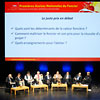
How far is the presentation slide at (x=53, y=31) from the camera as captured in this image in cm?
1002

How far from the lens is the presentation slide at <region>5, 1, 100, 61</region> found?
32.9 feet

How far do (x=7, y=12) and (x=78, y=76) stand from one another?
4.44m

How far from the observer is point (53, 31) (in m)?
10.1

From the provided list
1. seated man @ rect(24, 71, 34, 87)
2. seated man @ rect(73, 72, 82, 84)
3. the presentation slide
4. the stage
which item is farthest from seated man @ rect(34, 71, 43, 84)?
seated man @ rect(73, 72, 82, 84)

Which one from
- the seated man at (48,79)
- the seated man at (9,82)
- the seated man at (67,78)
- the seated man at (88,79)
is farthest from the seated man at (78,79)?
the seated man at (9,82)

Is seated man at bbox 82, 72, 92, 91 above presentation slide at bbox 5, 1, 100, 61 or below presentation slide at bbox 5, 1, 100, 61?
below

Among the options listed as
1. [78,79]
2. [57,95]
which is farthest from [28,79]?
[78,79]

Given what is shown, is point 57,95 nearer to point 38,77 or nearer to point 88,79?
point 38,77

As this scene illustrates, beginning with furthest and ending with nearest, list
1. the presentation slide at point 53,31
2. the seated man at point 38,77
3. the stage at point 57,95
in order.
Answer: the seated man at point 38,77 → the presentation slide at point 53,31 → the stage at point 57,95

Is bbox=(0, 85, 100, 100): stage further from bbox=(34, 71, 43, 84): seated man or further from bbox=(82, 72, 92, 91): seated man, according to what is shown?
bbox=(34, 71, 43, 84): seated man

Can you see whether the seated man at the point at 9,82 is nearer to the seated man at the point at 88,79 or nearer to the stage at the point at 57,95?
the stage at the point at 57,95

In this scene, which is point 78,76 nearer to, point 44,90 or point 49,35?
point 44,90

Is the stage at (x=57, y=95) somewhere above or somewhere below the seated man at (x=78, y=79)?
below

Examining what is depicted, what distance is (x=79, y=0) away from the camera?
33.1 ft
